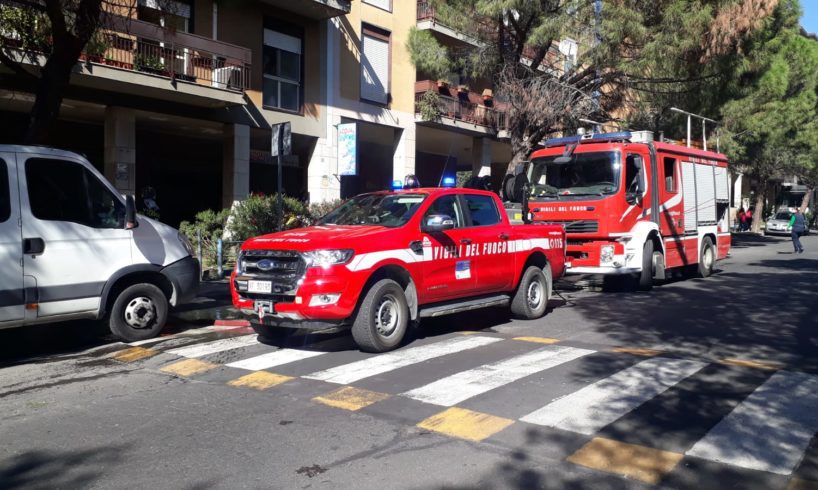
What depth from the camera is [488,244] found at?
9148 mm

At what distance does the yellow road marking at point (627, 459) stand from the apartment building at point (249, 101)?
1084 centimetres

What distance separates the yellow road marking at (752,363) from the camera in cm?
699

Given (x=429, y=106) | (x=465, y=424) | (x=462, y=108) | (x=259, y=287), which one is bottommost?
(x=465, y=424)

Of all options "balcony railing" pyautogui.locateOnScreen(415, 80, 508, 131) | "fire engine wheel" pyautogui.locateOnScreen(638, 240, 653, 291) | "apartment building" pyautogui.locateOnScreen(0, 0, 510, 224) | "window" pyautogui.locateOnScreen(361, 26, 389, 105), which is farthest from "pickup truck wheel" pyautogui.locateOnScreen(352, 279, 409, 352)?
"balcony railing" pyautogui.locateOnScreen(415, 80, 508, 131)

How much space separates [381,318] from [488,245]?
216cm

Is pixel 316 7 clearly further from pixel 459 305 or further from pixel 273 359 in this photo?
pixel 273 359

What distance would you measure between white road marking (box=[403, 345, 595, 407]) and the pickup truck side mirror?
174 cm

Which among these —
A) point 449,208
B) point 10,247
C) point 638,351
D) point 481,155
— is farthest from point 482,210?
point 481,155

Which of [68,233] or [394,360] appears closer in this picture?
[394,360]

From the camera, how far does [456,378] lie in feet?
21.4

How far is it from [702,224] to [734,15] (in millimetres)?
5750

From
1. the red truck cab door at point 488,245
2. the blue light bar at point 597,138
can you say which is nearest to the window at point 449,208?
the red truck cab door at point 488,245

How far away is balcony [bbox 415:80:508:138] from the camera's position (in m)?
23.7

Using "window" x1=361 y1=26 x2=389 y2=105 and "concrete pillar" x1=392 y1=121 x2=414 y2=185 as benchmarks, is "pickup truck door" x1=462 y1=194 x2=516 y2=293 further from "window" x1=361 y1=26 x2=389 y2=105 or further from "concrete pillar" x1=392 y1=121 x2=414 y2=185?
"concrete pillar" x1=392 y1=121 x2=414 y2=185
